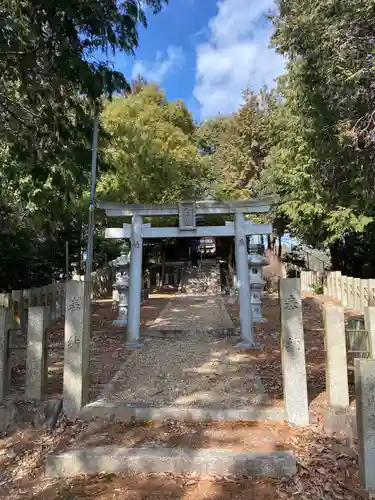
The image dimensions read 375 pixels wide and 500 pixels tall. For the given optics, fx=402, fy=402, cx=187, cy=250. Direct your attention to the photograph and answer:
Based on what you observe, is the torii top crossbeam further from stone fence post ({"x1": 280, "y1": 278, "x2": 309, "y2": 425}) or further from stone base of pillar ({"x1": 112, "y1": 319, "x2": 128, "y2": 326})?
stone fence post ({"x1": 280, "y1": 278, "x2": 309, "y2": 425})

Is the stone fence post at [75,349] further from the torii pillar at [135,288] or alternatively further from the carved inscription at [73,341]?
the torii pillar at [135,288]

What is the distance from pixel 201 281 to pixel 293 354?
14.8 metres

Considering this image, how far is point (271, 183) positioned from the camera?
16719mm

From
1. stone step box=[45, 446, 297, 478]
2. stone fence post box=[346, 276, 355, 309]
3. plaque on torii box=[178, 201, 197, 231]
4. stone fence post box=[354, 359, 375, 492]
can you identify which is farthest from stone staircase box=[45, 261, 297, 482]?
stone fence post box=[346, 276, 355, 309]

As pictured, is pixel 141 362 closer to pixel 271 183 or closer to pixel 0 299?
pixel 0 299

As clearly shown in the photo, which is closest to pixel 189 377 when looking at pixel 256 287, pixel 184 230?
pixel 184 230

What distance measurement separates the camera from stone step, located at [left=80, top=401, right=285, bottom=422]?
3850 millimetres

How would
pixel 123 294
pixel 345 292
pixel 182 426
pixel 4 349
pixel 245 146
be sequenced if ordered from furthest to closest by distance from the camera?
pixel 245 146 < pixel 345 292 < pixel 123 294 < pixel 4 349 < pixel 182 426

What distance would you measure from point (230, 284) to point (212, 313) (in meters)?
6.59

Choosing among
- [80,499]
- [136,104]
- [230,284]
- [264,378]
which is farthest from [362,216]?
Result: [80,499]

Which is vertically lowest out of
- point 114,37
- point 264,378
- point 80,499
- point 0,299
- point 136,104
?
point 80,499

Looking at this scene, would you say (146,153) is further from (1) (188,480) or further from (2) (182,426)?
(1) (188,480)

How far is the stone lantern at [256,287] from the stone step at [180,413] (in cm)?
540

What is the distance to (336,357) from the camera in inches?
150
